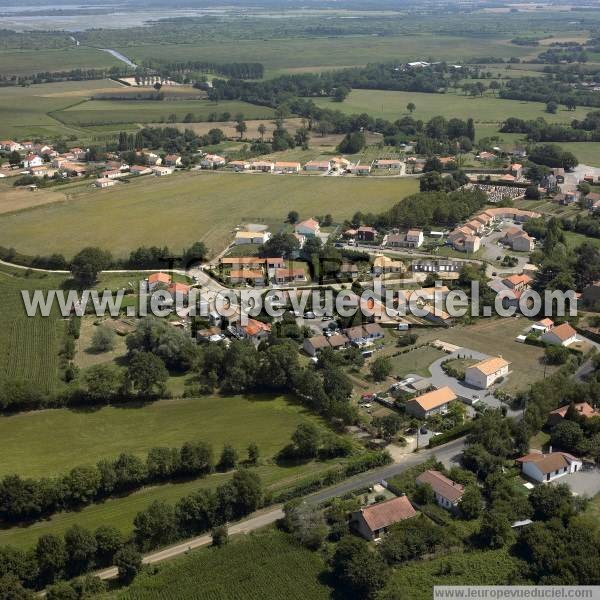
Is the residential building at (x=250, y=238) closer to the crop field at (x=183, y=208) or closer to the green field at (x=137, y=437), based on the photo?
the crop field at (x=183, y=208)

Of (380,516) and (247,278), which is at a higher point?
(247,278)

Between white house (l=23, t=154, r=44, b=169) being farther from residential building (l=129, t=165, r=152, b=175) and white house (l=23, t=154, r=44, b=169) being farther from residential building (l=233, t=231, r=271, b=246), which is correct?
residential building (l=233, t=231, r=271, b=246)

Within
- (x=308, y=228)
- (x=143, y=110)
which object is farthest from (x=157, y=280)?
(x=143, y=110)

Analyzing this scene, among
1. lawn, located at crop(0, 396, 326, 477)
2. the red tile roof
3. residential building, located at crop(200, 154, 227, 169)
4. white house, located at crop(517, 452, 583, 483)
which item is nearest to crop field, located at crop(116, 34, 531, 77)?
residential building, located at crop(200, 154, 227, 169)

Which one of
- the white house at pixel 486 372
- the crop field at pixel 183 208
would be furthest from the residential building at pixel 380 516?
the crop field at pixel 183 208

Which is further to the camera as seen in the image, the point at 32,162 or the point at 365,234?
the point at 32,162

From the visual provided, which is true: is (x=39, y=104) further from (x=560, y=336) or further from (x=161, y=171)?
(x=560, y=336)
